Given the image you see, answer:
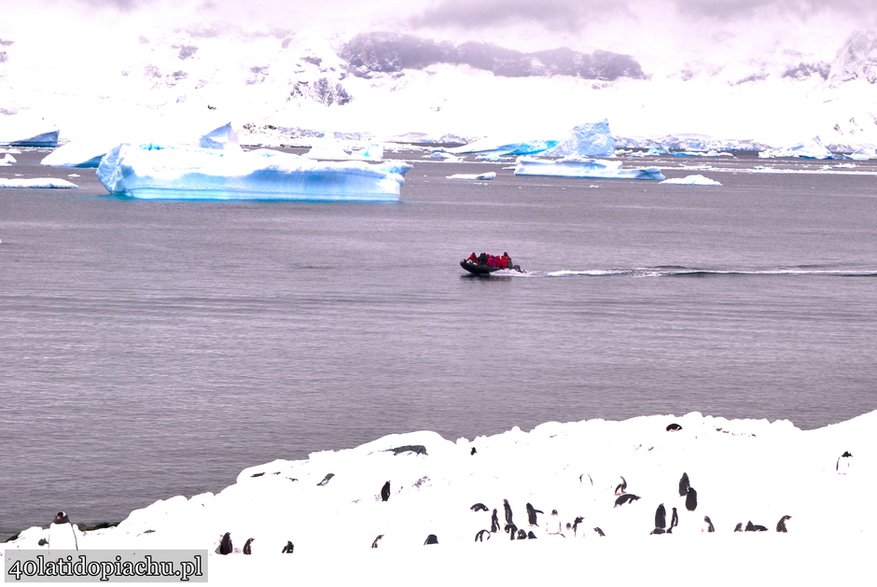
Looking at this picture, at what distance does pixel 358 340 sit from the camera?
23359mm

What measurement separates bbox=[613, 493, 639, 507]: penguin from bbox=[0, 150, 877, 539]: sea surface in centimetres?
499

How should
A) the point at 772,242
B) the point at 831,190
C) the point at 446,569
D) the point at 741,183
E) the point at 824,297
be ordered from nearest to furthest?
the point at 446,569 → the point at 824,297 → the point at 772,242 → the point at 831,190 → the point at 741,183

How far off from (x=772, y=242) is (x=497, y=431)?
34353mm

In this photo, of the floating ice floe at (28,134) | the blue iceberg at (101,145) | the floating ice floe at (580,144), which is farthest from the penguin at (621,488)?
the floating ice floe at (28,134)

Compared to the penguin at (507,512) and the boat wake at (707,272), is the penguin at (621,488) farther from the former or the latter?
the boat wake at (707,272)

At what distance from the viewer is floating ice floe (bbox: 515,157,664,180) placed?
317 ft

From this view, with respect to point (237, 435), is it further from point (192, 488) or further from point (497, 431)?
point (497, 431)

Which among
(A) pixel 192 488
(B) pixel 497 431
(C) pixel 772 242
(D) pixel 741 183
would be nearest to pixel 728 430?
(B) pixel 497 431

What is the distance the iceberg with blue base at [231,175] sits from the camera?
177 ft

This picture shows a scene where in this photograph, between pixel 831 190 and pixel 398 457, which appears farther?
pixel 831 190

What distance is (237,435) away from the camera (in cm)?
1623

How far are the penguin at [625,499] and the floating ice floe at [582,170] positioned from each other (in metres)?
84.7

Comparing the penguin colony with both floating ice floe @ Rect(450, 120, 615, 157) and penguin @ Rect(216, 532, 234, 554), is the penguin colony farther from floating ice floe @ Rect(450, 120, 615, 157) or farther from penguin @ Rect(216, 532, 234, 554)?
floating ice floe @ Rect(450, 120, 615, 157)

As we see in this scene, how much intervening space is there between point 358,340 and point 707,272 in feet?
53.1
